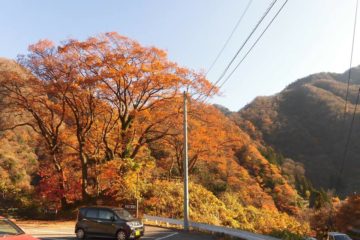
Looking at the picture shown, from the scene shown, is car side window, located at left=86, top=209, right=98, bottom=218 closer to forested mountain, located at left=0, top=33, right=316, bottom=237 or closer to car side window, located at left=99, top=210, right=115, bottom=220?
car side window, located at left=99, top=210, right=115, bottom=220

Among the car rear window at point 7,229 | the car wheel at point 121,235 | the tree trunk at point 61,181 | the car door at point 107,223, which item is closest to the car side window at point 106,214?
the car door at point 107,223

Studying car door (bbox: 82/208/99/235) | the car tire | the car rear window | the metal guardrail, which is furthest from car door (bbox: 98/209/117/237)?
the car rear window

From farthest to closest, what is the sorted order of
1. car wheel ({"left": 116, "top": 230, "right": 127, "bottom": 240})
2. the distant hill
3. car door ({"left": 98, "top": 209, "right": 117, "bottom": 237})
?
the distant hill → car door ({"left": 98, "top": 209, "right": 117, "bottom": 237}) → car wheel ({"left": 116, "top": 230, "right": 127, "bottom": 240})

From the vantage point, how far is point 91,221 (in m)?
17.9

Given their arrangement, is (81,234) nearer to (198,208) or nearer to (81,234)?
(81,234)

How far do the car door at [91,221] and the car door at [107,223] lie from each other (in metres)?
0.20

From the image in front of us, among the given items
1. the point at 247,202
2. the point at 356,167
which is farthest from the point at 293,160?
the point at 247,202

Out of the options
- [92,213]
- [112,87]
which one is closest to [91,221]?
[92,213]

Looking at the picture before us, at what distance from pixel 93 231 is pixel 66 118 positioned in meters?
18.3

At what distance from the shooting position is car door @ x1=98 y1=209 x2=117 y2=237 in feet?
57.2

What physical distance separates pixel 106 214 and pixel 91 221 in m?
0.78

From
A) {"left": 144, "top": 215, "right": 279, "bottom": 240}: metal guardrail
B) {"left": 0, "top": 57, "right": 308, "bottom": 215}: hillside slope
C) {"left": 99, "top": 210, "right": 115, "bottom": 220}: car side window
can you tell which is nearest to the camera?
{"left": 144, "top": 215, "right": 279, "bottom": 240}: metal guardrail

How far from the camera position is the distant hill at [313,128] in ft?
297

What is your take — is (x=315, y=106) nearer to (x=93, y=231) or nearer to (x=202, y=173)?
(x=202, y=173)
